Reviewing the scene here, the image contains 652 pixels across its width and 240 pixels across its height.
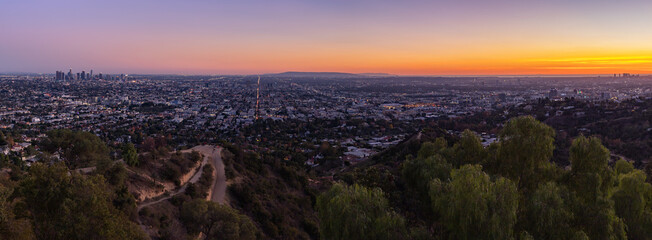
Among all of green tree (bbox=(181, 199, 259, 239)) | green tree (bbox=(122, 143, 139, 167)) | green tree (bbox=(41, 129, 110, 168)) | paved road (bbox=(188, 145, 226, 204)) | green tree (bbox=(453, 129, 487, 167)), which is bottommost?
paved road (bbox=(188, 145, 226, 204))

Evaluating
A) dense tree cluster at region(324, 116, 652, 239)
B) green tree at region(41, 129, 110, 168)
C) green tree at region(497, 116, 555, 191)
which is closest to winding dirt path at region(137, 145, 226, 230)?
green tree at region(41, 129, 110, 168)

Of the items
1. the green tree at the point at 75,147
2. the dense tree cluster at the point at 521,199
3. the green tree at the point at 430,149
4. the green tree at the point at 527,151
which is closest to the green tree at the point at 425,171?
the dense tree cluster at the point at 521,199

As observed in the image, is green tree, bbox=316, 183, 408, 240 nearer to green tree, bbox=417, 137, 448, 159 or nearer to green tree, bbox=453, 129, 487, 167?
green tree, bbox=453, 129, 487, 167

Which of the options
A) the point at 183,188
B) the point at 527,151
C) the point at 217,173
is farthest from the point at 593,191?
the point at 217,173

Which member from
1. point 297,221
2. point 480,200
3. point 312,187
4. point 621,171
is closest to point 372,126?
point 312,187

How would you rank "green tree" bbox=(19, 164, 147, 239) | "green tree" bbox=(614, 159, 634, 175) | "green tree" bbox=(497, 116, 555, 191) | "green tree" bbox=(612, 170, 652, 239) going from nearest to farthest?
"green tree" bbox=(19, 164, 147, 239)
"green tree" bbox=(612, 170, 652, 239)
"green tree" bbox=(497, 116, 555, 191)
"green tree" bbox=(614, 159, 634, 175)

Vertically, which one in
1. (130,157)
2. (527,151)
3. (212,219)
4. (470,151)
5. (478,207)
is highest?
(527,151)

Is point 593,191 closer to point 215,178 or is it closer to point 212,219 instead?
point 212,219
